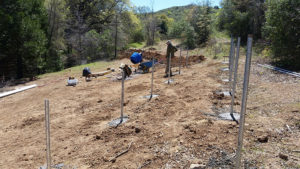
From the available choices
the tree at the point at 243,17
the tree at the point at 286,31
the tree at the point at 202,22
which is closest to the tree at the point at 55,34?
the tree at the point at 202,22

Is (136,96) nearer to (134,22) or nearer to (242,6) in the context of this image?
(242,6)

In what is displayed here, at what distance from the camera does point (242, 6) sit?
19.6m

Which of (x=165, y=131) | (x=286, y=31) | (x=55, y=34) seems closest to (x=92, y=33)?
(x=55, y=34)

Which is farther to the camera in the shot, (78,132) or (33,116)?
(33,116)

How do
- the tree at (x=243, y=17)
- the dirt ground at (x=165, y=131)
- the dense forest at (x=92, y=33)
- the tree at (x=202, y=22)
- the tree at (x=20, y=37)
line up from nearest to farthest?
1. the dirt ground at (x=165, y=131)
2. the dense forest at (x=92, y=33)
3. the tree at (x=20, y=37)
4. the tree at (x=243, y=17)
5. the tree at (x=202, y=22)

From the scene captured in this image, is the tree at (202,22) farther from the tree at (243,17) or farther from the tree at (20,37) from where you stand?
the tree at (20,37)

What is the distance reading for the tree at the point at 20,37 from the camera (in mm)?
15727

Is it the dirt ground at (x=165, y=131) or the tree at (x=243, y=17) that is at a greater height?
the tree at (x=243, y=17)

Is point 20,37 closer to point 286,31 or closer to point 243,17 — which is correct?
point 286,31

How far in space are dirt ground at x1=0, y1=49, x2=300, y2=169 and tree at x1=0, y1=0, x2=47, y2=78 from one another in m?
9.32

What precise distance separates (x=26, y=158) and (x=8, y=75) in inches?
639

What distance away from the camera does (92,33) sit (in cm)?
2228

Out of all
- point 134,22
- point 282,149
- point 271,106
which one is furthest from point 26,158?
point 134,22

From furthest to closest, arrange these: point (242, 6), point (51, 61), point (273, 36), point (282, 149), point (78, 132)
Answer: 1. point (51, 61)
2. point (242, 6)
3. point (273, 36)
4. point (78, 132)
5. point (282, 149)
